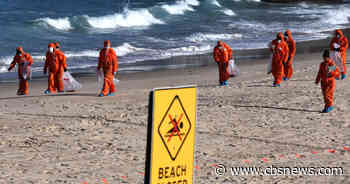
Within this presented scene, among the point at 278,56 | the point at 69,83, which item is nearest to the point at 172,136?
the point at 69,83

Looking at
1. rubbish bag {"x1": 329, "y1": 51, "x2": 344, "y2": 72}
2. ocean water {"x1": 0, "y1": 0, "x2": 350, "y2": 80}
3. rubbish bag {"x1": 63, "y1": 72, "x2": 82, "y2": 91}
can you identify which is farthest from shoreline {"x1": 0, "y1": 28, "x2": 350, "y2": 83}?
rubbish bag {"x1": 329, "y1": 51, "x2": 344, "y2": 72}

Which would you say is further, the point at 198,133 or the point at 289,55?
the point at 289,55

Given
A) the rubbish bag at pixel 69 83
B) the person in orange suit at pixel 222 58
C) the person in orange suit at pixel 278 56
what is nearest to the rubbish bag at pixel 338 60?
the person in orange suit at pixel 278 56

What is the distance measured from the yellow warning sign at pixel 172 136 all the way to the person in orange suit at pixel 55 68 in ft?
38.1

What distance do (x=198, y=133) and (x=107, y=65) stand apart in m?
4.88

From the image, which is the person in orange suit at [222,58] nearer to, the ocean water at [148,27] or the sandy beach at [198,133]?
the sandy beach at [198,133]

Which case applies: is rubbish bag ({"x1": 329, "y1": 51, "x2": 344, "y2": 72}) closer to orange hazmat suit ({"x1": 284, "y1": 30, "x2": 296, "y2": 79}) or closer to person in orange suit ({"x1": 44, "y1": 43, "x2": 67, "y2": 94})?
orange hazmat suit ({"x1": 284, "y1": 30, "x2": 296, "y2": 79})

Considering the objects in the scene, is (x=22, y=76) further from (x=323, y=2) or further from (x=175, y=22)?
(x=323, y=2)

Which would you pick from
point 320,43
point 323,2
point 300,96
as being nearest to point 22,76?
point 300,96

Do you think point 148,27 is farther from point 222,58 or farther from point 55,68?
point 55,68

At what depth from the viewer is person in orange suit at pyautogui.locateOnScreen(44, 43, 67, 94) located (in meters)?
15.6

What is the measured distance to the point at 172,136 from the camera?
4.22m

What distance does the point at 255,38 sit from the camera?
3186cm

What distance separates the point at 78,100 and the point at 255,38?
18680 millimetres
